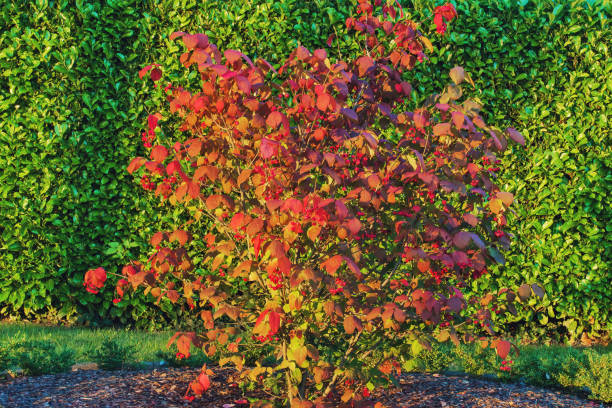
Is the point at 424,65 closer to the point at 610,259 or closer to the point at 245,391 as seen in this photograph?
the point at 610,259

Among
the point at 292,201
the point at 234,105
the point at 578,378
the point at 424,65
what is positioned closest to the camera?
the point at 292,201

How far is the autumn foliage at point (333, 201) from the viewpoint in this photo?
2645 mm

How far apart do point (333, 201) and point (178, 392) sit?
2029 millimetres

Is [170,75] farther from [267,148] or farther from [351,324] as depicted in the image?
[351,324]

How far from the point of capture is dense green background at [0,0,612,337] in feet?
18.7

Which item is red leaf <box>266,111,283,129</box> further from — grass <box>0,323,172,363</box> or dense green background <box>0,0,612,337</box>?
dense green background <box>0,0,612,337</box>

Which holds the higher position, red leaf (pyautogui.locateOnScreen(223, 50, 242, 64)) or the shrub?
red leaf (pyautogui.locateOnScreen(223, 50, 242, 64))

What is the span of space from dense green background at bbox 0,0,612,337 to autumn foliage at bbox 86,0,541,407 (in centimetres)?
271

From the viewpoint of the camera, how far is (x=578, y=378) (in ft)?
13.9

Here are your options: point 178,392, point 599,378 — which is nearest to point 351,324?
point 178,392

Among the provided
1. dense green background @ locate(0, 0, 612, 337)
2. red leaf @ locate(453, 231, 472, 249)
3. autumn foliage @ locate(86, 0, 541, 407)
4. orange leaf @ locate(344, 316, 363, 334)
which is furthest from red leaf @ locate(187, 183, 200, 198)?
dense green background @ locate(0, 0, 612, 337)

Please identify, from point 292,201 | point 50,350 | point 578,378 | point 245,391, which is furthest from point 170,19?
point 578,378

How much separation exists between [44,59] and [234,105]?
3.81 metres

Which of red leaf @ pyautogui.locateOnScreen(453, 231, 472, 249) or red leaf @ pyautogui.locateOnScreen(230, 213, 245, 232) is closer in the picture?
red leaf @ pyautogui.locateOnScreen(453, 231, 472, 249)
